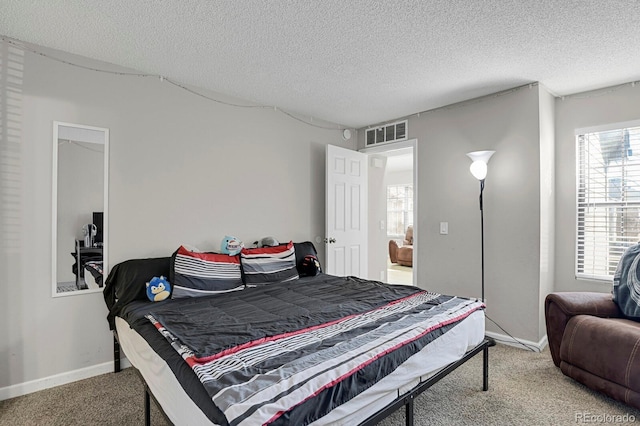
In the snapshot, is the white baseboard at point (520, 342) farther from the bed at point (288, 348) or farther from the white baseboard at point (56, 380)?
the white baseboard at point (56, 380)

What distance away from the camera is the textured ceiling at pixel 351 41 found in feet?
6.58

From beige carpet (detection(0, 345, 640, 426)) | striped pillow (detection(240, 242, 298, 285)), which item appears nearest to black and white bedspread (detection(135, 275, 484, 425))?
striped pillow (detection(240, 242, 298, 285))

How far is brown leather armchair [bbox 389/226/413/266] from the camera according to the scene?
780cm

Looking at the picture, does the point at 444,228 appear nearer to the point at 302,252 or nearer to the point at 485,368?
the point at 302,252

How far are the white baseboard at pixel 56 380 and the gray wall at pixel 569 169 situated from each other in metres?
4.28

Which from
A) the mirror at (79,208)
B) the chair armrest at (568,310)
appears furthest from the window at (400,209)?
the mirror at (79,208)

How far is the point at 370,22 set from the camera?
2141 mm

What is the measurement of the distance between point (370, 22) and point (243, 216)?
2188mm

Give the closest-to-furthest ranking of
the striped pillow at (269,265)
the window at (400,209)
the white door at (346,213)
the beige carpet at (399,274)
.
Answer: the striped pillow at (269,265)
the white door at (346,213)
the beige carpet at (399,274)
the window at (400,209)

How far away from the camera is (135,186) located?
9.34 ft

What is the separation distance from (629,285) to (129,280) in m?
3.77

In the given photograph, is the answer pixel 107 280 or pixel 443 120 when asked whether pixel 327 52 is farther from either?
pixel 107 280

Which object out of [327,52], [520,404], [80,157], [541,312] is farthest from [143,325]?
[541,312]

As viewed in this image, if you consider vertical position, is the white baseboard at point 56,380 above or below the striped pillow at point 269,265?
below
